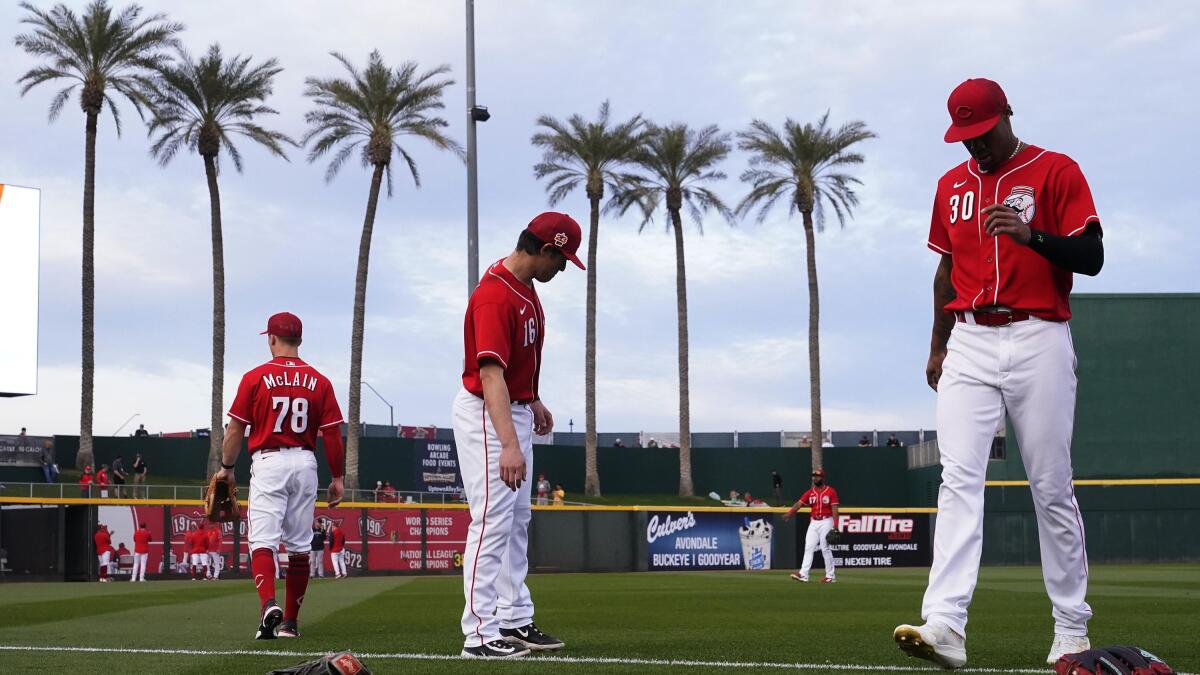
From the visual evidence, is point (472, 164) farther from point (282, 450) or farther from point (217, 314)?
point (217, 314)

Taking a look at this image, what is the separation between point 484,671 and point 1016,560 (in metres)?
41.0

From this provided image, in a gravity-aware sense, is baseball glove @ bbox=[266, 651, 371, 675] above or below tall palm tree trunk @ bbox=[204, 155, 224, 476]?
below

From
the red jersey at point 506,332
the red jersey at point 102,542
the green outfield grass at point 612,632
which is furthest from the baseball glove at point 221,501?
the red jersey at point 102,542

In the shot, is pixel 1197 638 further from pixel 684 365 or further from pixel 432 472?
pixel 432 472

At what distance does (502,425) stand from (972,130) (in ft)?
8.26

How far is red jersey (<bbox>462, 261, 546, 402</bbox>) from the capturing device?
665 cm

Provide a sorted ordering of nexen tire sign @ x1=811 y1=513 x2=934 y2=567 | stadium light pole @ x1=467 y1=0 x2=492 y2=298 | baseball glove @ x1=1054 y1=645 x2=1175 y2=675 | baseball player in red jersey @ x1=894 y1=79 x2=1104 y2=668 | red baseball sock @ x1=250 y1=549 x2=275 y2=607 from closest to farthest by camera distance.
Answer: baseball glove @ x1=1054 y1=645 x2=1175 y2=675, baseball player in red jersey @ x1=894 y1=79 x2=1104 y2=668, red baseball sock @ x1=250 y1=549 x2=275 y2=607, stadium light pole @ x1=467 y1=0 x2=492 y2=298, nexen tire sign @ x1=811 y1=513 x2=934 y2=567

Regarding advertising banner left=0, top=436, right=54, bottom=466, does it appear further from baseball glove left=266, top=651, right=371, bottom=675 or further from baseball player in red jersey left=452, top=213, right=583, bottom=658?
baseball glove left=266, top=651, right=371, bottom=675

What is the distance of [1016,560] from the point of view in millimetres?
43875

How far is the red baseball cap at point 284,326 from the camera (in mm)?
9242

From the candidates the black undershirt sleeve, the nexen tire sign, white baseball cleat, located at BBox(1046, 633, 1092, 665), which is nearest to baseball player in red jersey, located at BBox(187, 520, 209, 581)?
the nexen tire sign

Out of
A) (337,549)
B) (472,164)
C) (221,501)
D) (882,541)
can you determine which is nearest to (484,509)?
(221,501)

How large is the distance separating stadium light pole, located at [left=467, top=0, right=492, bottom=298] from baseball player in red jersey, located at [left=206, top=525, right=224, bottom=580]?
42.7 ft

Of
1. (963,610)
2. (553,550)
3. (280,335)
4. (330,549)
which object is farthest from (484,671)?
(553,550)
